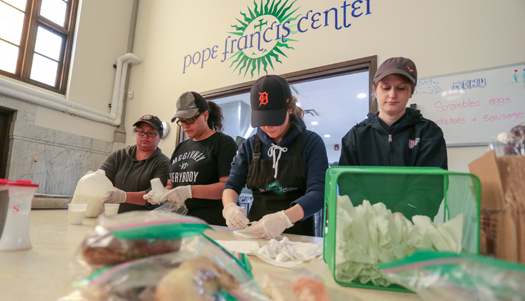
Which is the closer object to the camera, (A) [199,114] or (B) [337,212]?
(B) [337,212]

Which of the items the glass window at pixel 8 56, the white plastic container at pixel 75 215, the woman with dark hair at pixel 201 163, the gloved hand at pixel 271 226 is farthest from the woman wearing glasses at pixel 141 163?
the glass window at pixel 8 56

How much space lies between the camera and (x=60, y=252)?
0.70 metres

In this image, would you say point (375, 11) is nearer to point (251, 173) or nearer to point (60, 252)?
point (251, 173)

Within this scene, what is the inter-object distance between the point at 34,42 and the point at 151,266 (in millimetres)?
4032

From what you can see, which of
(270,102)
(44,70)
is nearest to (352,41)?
(270,102)

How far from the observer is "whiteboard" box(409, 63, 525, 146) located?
5.56 feet

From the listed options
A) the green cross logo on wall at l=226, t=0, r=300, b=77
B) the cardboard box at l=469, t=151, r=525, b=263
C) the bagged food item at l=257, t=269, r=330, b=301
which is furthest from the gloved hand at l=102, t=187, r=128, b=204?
the green cross logo on wall at l=226, t=0, r=300, b=77

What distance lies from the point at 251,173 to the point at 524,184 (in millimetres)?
1106

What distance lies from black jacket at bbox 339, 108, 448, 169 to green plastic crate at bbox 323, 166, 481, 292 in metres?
0.61

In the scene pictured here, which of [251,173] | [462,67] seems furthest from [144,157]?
[462,67]

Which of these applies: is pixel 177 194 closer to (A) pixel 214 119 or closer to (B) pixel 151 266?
(A) pixel 214 119

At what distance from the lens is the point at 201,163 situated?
1.71 meters

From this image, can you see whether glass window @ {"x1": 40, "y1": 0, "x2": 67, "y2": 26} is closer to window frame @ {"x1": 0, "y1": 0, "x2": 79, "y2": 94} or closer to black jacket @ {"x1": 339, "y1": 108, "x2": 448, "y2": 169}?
window frame @ {"x1": 0, "y1": 0, "x2": 79, "y2": 94}

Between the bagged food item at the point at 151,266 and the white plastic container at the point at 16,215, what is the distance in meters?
0.51
